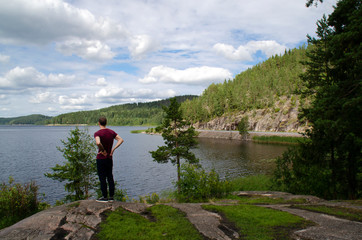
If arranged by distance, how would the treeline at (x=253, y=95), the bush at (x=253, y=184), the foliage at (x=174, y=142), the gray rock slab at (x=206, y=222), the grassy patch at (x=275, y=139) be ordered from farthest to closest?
the treeline at (x=253, y=95) < the grassy patch at (x=275, y=139) < the foliage at (x=174, y=142) < the bush at (x=253, y=184) < the gray rock slab at (x=206, y=222)

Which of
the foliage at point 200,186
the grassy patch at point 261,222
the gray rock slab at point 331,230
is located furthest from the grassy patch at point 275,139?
the grassy patch at point 261,222

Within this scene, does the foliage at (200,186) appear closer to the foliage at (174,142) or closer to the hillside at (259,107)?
the foliage at (174,142)

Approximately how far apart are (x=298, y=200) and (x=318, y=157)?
23.8 ft

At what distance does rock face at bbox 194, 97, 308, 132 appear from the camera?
91925 mm

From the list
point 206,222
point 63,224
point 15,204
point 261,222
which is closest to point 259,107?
point 15,204

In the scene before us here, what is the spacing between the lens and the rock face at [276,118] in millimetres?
91925

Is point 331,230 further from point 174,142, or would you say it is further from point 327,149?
point 174,142

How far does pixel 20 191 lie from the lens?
14969 millimetres

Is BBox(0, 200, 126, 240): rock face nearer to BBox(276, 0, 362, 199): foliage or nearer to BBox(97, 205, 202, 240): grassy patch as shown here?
BBox(97, 205, 202, 240): grassy patch

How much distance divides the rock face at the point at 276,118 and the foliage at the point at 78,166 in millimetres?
82970

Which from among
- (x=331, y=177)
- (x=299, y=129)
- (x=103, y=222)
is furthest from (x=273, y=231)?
(x=299, y=129)

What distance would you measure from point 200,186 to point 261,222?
811 cm

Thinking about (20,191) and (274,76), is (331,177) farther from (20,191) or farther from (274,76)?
(274,76)

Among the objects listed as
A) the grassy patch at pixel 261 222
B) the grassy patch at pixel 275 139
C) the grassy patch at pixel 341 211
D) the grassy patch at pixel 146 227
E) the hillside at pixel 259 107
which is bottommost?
the grassy patch at pixel 275 139
